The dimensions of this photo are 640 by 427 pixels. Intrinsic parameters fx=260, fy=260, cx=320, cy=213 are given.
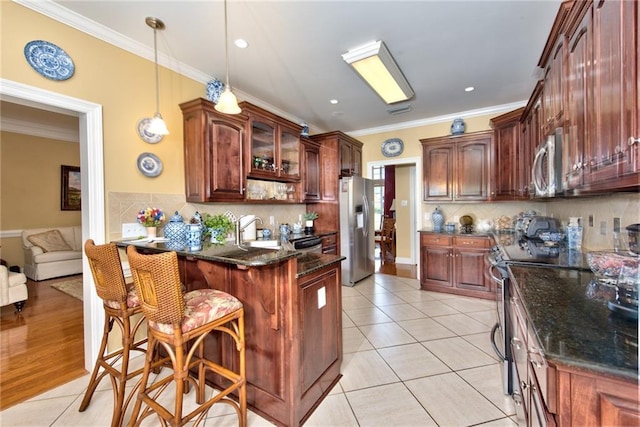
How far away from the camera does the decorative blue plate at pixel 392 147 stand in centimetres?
478

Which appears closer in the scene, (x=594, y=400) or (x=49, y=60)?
(x=594, y=400)

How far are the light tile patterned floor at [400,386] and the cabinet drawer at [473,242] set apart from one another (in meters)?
0.95

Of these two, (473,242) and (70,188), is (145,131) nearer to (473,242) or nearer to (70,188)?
(473,242)

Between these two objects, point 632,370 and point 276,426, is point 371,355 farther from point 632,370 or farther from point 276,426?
point 632,370

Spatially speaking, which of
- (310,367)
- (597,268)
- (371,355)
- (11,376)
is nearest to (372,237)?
(371,355)

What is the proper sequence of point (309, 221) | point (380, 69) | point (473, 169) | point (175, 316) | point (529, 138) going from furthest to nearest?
point (309, 221) → point (473, 169) → point (529, 138) → point (380, 69) → point (175, 316)

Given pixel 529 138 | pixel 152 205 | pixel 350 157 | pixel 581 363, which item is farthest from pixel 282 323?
pixel 350 157

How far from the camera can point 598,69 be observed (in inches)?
46.4

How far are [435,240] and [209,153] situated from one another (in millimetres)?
3316

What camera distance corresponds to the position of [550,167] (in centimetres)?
194

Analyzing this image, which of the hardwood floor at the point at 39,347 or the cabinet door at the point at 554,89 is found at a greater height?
the cabinet door at the point at 554,89

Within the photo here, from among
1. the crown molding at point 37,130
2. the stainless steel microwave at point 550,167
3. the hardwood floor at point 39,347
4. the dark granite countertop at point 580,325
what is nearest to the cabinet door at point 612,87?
the dark granite countertop at point 580,325

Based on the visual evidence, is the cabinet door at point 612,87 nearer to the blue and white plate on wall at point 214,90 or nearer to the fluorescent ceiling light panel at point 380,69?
the fluorescent ceiling light panel at point 380,69

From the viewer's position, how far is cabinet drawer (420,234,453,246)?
3852 mm
